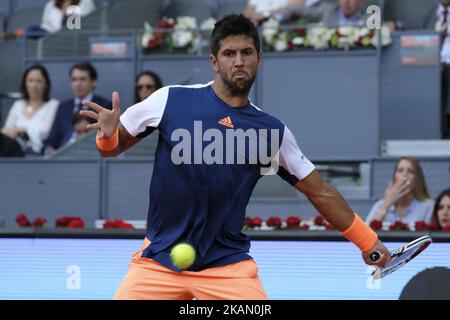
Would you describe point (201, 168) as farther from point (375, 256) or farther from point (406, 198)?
point (406, 198)

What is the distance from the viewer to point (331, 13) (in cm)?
1211

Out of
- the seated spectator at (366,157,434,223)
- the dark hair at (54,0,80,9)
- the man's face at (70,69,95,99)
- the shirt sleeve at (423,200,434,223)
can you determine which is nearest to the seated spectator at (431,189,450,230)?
the shirt sleeve at (423,200,434,223)

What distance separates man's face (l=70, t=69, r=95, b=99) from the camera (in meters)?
11.8

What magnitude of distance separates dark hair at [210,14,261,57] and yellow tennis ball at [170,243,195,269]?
3.37 ft

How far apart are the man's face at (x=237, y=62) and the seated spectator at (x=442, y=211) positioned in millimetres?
3756

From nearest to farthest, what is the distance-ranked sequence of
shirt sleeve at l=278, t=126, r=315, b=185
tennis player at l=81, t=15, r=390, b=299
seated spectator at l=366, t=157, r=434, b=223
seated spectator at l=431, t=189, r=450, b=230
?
tennis player at l=81, t=15, r=390, b=299 < shirt sleeve at l=278, t=126, r=315, b=185 < seated spectator at l=431, t=189, r=450, b=230 < seated spectator at l=366, t=157, r=434, b=223

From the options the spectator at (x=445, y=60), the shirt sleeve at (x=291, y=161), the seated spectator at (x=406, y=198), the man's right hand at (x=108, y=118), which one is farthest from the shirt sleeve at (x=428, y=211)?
the man's right hand at (x=108, y=118)

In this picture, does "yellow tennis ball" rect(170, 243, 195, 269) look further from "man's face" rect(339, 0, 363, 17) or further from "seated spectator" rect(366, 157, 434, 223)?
"man's face" rect(339, 0, 363, 17)

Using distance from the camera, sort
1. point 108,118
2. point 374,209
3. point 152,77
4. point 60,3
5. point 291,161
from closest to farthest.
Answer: point 108,118 < point 291,161 < point 374,209 < point 152,77 < point 60,3

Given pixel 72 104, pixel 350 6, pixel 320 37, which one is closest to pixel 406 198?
pixel 320 37

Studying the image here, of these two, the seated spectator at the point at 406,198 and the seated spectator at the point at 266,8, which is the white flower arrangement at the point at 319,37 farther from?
the seated spectator at the point at 406,198

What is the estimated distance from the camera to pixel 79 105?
11.8 meters

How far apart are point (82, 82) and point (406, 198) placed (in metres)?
3.94
